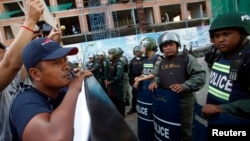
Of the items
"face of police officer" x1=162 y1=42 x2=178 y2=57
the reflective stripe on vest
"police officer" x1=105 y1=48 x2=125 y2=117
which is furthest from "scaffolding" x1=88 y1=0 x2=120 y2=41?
the reflective stripe on vest

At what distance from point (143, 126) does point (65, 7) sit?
34.3m

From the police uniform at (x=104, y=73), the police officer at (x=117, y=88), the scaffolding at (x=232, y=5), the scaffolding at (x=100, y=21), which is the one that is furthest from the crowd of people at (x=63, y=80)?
the scaffolding at (x=100, y=21)

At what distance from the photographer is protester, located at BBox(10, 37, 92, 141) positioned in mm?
1145

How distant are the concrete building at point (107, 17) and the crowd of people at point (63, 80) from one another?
2935 centimetres

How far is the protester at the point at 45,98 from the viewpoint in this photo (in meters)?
1.15

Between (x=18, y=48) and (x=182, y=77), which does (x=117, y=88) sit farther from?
(x=18, y=48)

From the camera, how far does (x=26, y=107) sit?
52.7 inches

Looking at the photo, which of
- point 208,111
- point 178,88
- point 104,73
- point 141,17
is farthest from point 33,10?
point 141,17

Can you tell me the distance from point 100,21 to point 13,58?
32248mm

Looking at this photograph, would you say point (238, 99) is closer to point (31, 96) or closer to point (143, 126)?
point (31, 96)

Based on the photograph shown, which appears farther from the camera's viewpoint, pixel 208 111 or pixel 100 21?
pixel 100 21

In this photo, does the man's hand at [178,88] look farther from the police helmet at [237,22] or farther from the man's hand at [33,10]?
the man's hand at [33,10]

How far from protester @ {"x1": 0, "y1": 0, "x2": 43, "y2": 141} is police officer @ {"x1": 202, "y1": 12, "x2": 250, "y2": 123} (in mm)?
1284

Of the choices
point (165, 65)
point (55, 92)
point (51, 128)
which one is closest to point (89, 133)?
point (51, 128)
